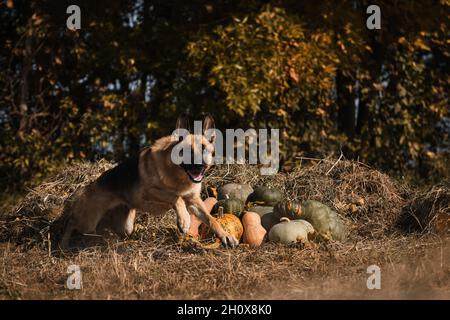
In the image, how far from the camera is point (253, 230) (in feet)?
23.7

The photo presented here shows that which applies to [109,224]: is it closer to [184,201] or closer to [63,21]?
[184,201]

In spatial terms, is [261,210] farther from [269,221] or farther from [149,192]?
[149,192]

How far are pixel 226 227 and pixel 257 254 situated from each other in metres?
0.76

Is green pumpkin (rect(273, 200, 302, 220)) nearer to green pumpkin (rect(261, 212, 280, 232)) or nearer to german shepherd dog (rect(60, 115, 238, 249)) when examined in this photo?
green pumpkin (rect(261, 212, 280, 232))

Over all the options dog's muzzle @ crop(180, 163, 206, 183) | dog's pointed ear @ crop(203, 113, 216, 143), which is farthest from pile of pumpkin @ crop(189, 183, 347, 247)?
dog's pointed ear @ crop(203, 113, 216, 143)

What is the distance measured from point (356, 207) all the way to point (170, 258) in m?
2.89

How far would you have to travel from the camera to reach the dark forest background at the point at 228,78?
10.9 m

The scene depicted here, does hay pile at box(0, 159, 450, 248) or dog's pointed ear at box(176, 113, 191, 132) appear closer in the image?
dog's pointed ear at box(176, 113, 191, 132)

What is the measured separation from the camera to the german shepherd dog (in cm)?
680

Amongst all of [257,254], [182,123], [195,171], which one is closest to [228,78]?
[182,123]

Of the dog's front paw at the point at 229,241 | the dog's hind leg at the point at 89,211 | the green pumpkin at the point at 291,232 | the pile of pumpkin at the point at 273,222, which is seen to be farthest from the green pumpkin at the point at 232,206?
the dog's hind leg at the point at 89,211

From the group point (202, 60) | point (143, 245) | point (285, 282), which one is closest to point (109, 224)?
point (143, 245)

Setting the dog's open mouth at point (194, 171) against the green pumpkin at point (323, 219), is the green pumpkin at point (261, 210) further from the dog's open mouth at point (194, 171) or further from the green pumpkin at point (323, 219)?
the dog's open mouth at point (194, 171)

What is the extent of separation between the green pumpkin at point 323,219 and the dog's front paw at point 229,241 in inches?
39.2
